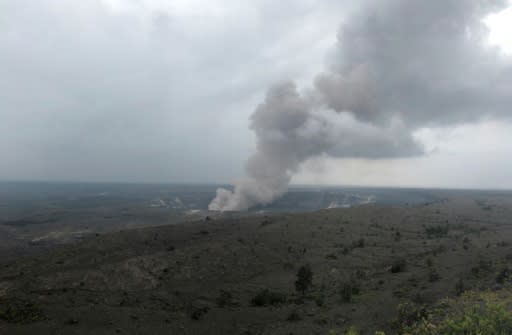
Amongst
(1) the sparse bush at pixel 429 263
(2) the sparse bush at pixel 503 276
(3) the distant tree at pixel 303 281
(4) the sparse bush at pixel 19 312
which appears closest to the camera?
(4) the sparse bush at pixel 19 312

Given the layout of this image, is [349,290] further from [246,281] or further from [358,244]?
[358,244]

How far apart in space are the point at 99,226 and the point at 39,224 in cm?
1832

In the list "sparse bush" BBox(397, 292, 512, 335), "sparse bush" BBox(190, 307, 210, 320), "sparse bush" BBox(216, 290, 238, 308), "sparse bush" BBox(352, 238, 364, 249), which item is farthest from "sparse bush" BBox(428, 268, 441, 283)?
"sparse bush" BBox(190, 307, 210, 320)

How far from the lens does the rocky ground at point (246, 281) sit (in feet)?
53.4

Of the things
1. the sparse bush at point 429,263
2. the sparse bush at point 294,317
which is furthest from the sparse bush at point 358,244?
the sparse bush at point 294,317

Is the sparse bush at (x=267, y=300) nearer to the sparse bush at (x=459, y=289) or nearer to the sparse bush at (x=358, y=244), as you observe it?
the sparse bush at (x=459, y=289)

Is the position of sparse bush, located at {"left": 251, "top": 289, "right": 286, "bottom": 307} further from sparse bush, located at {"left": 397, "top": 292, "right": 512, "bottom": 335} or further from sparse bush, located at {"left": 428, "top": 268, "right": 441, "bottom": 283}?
sparse bush, located at {"left": 428, "top": 268, "right": 441, "bottom": 283}

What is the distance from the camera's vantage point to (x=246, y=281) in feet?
84.5

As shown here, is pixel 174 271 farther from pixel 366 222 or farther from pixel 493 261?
pixel 366 222

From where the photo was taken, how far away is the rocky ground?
16.3 m

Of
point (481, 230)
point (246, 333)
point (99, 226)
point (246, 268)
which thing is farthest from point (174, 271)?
point (99, 226)

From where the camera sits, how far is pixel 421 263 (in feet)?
90.8

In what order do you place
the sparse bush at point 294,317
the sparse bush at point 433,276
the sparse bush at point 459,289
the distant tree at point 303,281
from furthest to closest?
the sparse bush at point 433,276, the distant tree at point 303,281, the sparse bush at point 459,289, the sparse bush at point 294,317

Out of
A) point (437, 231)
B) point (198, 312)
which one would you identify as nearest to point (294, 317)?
point (198, 312)
